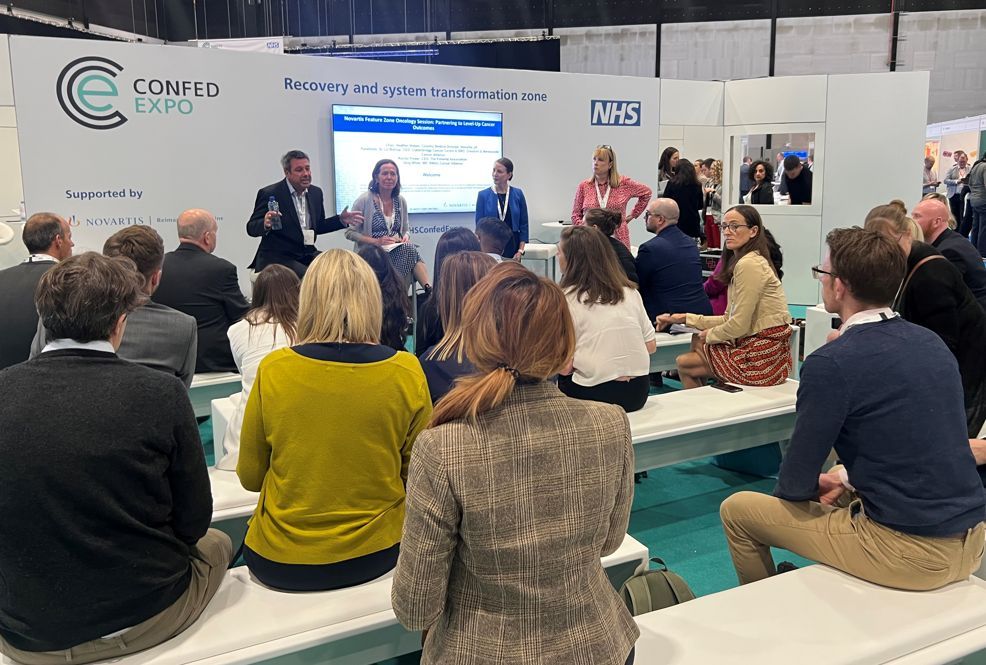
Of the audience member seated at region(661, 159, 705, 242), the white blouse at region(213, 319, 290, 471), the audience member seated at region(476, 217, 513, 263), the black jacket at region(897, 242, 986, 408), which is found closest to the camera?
the white blouse at region(213, 319, 290, 471)

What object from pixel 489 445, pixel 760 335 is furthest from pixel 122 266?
pixel 760 335

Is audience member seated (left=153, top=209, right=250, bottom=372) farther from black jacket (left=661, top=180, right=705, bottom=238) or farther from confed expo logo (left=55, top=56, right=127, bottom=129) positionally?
black jacket (left=661, top=180, right=705, bottom=238)

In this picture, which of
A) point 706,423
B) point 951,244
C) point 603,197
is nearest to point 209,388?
point 706,423

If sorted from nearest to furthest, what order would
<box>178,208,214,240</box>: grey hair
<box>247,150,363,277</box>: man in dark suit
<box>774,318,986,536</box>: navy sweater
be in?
<box>774,318,986,536</box>: navy sweater
<box>178,208,214,240</box>: grey hair
<box>247,150,363,277</box>: man in dark suit

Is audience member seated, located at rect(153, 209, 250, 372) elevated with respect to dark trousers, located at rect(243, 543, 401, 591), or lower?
elevated

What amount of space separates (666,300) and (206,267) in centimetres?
271

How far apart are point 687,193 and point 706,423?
4806 mm

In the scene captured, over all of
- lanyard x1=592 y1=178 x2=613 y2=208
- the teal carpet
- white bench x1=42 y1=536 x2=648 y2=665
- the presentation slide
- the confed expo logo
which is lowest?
the teal carpet

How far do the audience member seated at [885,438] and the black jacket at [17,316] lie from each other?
294 cm

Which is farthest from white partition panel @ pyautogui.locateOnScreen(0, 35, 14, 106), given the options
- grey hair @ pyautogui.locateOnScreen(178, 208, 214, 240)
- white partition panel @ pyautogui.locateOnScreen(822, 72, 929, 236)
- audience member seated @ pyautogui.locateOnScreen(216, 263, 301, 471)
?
white partition panel @ pyautogui.locateOnScreen(822, 72, 929, 236)

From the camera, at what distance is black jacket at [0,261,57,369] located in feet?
10.6

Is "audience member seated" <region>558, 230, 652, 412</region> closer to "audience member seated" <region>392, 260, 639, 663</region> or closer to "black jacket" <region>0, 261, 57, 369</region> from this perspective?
"audience member seated" <region>392, 260, 639, 663</region>

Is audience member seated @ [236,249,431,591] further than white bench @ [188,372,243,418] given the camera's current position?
No

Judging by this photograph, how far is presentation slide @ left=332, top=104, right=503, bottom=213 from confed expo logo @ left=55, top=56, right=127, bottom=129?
186 cm
